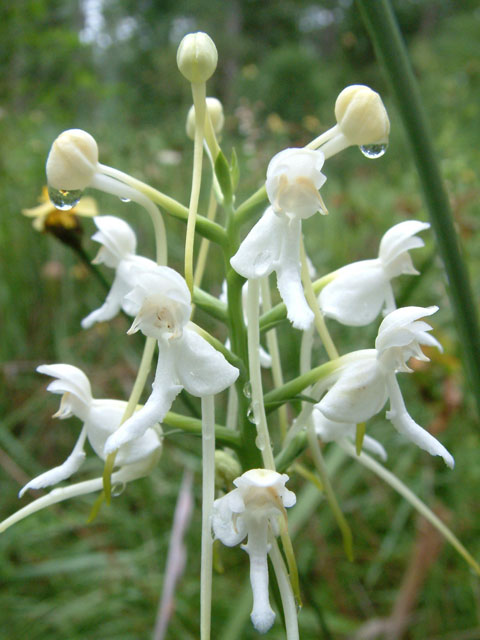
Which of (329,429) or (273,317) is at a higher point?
(273,317)

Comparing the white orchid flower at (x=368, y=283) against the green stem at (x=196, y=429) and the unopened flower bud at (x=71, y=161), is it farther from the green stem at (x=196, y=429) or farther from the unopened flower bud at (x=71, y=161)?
the unopened flower bud at (x=71, y=161)

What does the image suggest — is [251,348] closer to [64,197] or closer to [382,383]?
[382,383]

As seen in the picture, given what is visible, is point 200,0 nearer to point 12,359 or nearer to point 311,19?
point 311,19

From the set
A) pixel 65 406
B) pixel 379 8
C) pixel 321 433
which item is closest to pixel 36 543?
pixel 65 406

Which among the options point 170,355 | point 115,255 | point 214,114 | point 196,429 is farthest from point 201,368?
point 214,114

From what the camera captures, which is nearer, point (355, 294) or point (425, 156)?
point (425, 156)

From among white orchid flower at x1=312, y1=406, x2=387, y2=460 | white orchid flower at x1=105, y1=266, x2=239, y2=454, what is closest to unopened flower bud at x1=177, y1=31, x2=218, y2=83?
white orchid flower at x1=105, y1=266, x2=239, y2=454

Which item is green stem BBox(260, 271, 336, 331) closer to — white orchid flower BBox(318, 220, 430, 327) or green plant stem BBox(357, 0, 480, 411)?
white orchid flower BBox(318, 220, 430, 327)
